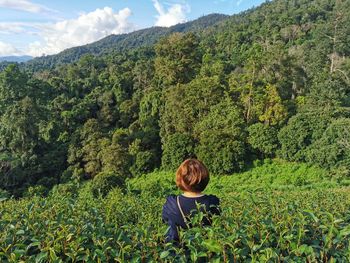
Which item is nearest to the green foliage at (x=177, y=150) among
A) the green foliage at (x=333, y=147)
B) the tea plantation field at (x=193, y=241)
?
the green foliage at (x=333, y=147)

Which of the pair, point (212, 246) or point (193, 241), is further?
point (193, 241)

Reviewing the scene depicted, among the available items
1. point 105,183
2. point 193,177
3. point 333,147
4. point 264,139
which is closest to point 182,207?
point 193,177

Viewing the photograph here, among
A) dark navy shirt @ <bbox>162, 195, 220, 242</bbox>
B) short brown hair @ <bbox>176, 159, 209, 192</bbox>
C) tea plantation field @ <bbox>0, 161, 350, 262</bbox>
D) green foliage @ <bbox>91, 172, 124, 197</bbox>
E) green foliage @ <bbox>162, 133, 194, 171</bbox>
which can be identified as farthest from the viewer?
green foliage @ <bbox>162, 133, 194, 171</bbox>

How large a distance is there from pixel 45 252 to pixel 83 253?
242mm

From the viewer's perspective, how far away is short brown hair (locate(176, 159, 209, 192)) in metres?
3.32

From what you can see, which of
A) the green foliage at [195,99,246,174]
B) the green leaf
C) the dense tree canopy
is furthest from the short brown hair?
the green foliage at [195,99,246,174]

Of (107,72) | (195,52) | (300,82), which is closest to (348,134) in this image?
(300,82)

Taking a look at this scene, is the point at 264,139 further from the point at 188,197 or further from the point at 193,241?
the point at 193,241

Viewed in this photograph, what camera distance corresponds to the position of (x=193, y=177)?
10.9 feet

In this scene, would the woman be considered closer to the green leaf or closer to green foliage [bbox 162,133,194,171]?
the green leaf

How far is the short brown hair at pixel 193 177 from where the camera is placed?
10.9 ft

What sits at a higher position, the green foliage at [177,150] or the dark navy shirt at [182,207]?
the dark navy shirt at [182,207]

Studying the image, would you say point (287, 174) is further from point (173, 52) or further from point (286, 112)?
point (173, 52)

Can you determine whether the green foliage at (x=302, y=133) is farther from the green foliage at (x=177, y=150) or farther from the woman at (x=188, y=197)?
the woman at (x=188, y=197)
